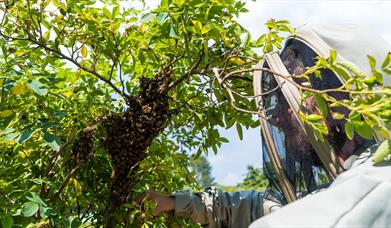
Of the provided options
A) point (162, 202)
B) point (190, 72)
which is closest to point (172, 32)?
point (190, 72)

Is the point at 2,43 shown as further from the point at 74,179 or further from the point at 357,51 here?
the point at 357,51

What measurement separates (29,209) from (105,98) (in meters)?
0.61

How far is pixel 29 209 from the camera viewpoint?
129 centimetres

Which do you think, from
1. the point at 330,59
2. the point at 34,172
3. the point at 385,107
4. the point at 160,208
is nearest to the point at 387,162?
the point at 385,107

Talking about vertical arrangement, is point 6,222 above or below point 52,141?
below

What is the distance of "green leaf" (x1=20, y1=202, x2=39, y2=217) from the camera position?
1.28 metres

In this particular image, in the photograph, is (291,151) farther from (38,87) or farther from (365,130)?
(38,87)

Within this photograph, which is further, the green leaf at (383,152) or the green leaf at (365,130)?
the green leaf at (365,130)

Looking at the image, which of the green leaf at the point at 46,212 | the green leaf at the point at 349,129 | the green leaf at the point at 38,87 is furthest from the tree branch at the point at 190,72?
the green leaf at the point at 349,129

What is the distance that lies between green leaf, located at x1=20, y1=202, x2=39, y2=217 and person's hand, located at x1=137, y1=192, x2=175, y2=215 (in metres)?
0.48

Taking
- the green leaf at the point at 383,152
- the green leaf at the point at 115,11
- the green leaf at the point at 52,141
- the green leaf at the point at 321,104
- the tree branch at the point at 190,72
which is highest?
the green leaf at the point at 115,11

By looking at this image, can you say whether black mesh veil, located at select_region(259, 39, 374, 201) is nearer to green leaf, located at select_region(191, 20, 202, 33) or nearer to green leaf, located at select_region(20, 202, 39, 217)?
green leaf, located at select_region(191, 20, 202, 33)

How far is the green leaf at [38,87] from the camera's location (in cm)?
141

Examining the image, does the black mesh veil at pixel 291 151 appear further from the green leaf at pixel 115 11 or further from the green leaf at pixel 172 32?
the green leaf at pixel 115 11
